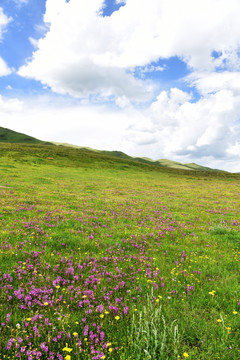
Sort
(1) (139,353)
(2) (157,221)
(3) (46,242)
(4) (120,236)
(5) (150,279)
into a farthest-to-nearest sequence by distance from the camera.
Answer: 1. (2) (157,221)
2. (4) (120,236)
3. (3) (46,242)
4. (5) (150,279)
5. (1) (139,353)

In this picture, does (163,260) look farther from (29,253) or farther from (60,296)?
(29,253)

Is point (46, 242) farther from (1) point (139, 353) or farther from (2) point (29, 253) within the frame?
(1) point (139, 353)

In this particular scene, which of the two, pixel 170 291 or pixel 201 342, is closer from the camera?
pixel 201 342

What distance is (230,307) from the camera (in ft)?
15.6

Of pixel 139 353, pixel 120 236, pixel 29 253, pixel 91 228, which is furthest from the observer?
pixel 91 228

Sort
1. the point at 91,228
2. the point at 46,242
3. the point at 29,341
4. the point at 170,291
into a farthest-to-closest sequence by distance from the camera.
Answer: the point at 91,228
the point at 46,242
the point at 170,291
the point at 29,341

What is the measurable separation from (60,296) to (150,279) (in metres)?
2.69

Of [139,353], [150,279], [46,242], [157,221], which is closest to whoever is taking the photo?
[139,353]

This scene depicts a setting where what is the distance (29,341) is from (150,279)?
3.51 metres

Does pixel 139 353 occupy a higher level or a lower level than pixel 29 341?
higher

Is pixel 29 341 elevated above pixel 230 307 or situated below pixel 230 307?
below

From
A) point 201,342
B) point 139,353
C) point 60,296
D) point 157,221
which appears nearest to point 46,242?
point 60,296

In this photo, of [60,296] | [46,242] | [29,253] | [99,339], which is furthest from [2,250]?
[99,339]

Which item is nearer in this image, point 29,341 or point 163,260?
point 29,341
